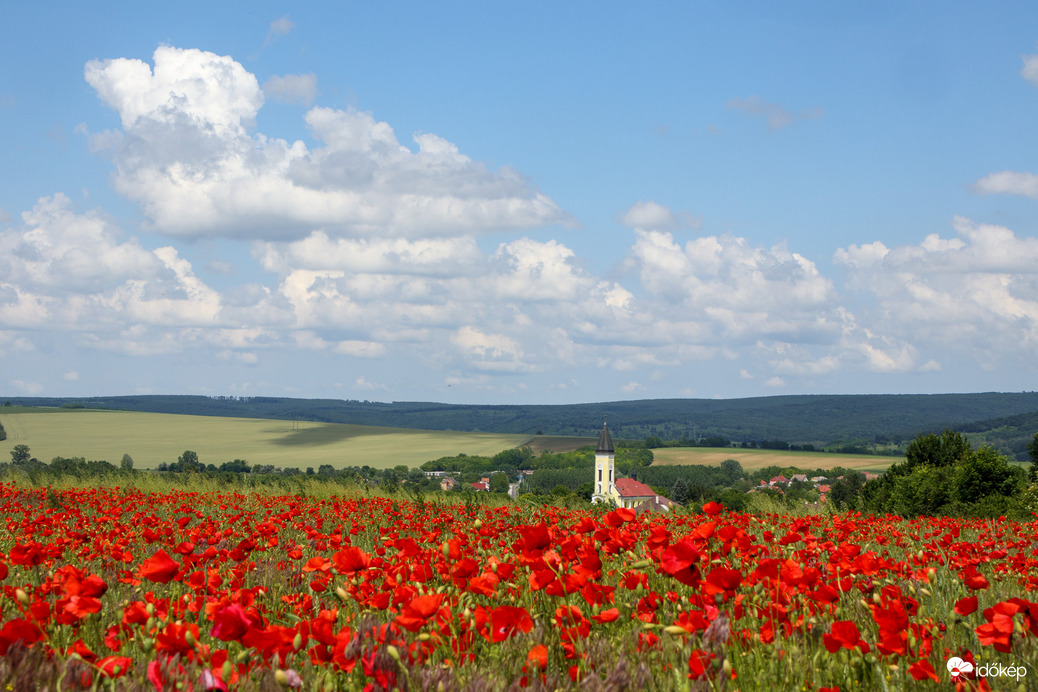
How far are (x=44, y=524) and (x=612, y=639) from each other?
21.4 feet

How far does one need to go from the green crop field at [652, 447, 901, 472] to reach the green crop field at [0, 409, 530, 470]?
30.0m

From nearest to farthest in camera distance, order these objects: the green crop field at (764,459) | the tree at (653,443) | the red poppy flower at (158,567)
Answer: the red poppy flower at (158,567)
the green crop field at (764,459)
the tree at (653,443)

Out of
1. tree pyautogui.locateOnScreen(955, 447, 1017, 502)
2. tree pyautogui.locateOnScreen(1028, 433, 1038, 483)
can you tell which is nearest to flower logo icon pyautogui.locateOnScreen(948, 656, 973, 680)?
tree pyautogui.locateOnScreen(955, 447, 1017, 502)

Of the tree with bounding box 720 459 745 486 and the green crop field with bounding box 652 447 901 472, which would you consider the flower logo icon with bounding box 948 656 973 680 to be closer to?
the tree with bounding box 720 459 745 486

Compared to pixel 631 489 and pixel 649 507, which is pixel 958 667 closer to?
pixel 649 507

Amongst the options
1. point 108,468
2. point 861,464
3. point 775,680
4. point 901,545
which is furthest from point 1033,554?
point 861,464

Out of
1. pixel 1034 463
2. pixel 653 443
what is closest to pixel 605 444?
pixel 653 443

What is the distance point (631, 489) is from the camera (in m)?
110

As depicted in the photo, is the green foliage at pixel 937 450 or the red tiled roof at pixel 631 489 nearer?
the green foliage at pixel 937 450

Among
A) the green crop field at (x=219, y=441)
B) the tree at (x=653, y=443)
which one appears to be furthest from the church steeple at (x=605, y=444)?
the tree at (x=653, y=443)

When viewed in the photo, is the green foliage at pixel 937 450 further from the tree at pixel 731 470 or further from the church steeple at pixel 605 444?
the church steeple at pixel 605 444

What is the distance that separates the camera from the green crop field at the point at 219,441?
Result: 261 feet

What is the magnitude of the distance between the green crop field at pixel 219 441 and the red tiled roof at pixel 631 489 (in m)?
20.9

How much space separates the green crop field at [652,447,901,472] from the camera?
4269 inches
